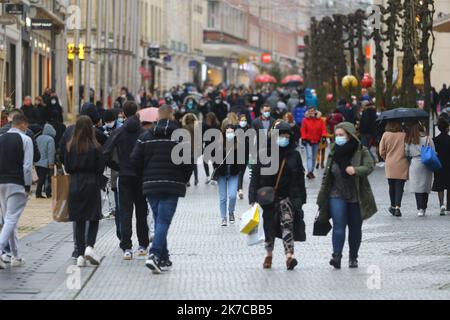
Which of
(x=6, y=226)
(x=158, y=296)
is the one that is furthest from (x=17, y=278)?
(x=158, y=296)

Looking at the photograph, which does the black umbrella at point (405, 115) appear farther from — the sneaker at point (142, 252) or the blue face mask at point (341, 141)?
the blue face mask at point (341, 141)

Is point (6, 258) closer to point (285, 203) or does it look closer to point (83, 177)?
point (83, 177)

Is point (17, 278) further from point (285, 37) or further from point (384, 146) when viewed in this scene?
point (285, 37)

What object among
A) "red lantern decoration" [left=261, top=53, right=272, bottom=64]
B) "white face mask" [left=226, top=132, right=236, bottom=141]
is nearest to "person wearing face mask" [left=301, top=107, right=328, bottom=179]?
"white face mask" [left=226, top=132, right=236, bottom=141]

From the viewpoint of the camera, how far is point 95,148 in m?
15.9

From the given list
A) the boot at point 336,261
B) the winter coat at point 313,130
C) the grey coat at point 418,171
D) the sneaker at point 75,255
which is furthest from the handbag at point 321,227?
the winter coat at point 313,130

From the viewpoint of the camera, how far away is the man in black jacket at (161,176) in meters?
15.2

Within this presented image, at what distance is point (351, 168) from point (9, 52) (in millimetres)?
34396

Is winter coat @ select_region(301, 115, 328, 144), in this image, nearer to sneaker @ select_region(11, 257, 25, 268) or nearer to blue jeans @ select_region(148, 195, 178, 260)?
sneaker @ select_region(11, 257, 25, 268)

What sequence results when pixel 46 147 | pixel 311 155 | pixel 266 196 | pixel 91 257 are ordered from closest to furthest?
1. pixel 266 196
2. pixel 91 257
3. pixel 46 147
4. pixel 311 155

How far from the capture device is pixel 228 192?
21.5 metres

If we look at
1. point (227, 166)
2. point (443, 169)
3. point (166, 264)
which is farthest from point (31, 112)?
point (166, 264)

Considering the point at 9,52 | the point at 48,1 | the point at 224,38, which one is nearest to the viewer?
the point at 9,52

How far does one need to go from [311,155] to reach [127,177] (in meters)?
17.4
